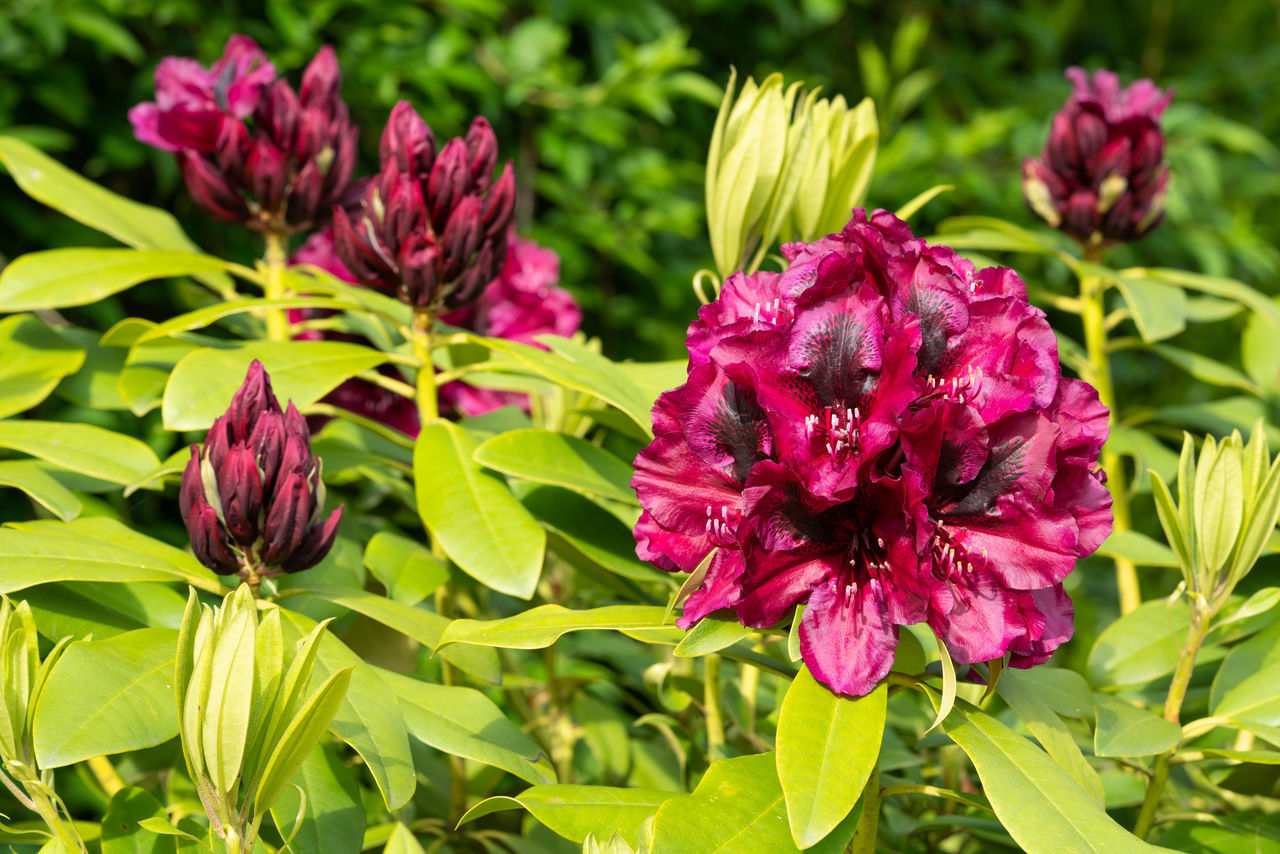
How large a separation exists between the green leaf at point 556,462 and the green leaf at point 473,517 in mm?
35

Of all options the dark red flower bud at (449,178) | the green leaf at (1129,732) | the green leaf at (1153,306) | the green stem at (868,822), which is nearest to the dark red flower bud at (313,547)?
the dark red flower bud at (449,178)

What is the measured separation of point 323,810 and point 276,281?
0.67m

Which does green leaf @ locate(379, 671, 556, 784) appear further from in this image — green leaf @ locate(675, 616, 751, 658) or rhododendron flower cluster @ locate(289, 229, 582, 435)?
rhododendron flower cluster @ locate(289, 229, 582, 435)

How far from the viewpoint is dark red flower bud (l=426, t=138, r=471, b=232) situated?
1.05 m

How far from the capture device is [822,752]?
67cm

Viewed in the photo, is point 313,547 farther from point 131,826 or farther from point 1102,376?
point 1102,376

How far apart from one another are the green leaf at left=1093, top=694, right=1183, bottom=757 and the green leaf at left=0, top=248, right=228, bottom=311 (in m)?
0.92

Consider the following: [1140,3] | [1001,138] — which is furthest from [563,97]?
[1140,3]

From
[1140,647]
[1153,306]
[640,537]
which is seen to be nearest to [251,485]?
[640,537]

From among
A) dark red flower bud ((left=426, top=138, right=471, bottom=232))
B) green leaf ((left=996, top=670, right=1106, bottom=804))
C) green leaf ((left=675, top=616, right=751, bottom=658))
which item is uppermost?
dark red flower bud ((left=426, top=138, right=471, bottom=232))

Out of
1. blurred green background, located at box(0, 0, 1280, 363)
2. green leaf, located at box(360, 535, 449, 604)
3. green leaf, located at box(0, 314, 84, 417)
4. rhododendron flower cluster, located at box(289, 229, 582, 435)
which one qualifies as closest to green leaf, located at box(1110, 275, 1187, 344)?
rhododendron flower cluster, located at box(289, 229, 582, 435)

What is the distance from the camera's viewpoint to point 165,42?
9.30ft

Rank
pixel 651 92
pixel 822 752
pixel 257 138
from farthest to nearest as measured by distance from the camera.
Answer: pixel 651 92 < pixel 257 138 < pixel 822 752

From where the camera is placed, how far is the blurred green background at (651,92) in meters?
2.71
